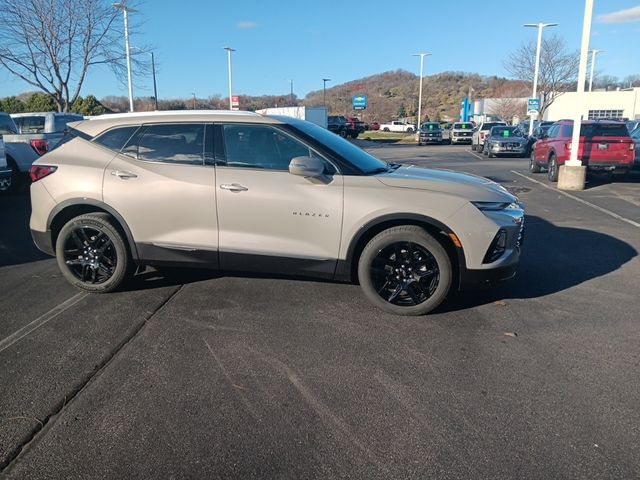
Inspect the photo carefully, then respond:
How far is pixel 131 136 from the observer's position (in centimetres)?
497

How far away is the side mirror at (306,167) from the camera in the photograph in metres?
4.39

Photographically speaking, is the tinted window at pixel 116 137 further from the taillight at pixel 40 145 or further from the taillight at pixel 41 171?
the taillight at pixel 40 145

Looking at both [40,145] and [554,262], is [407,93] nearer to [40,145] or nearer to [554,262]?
[40,145]

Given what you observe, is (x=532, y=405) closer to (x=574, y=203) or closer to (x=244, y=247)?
(x=244, y=247)

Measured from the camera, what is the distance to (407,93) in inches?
5251

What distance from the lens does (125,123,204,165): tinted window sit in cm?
481

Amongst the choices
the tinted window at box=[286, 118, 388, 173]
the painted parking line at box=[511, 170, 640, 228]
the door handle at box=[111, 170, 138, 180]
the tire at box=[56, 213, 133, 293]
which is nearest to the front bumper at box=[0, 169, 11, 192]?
the tire at box=[56, 213, 133, 293]

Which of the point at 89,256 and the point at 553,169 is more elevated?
the point at 553,169

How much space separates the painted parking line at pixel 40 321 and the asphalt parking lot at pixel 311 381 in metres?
0.02

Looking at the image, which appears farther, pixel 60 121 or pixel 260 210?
pixel 60 121

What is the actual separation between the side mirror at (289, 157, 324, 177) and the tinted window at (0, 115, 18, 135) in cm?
963

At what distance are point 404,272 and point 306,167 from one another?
1.25 metres

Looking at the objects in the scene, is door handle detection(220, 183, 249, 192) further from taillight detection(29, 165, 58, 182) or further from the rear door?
taillight detection(29, 165, 58, 182)

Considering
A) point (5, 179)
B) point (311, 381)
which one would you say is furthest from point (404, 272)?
point (5, 179)
